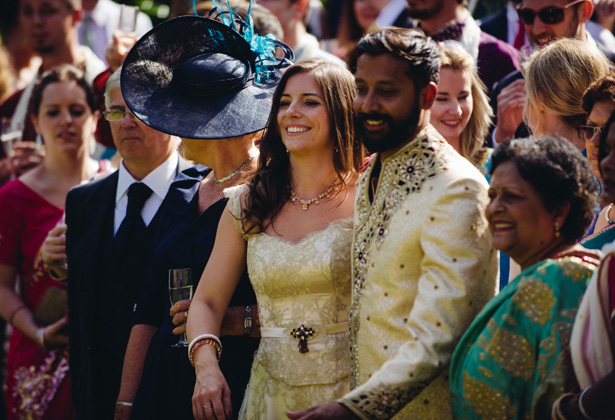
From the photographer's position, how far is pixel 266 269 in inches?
130

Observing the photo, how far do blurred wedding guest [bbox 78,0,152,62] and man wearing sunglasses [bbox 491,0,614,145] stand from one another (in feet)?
13.8

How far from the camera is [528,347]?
8.17 ft

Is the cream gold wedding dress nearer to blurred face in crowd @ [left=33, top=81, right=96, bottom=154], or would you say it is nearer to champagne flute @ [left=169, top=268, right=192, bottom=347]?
champagne flute @ [left=169, top=268, right=192, bottom=347]

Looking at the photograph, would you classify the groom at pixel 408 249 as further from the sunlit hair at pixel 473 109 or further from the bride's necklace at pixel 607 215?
the sunlit hair at pixel 473 109

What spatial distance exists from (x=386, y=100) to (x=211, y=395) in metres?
1.24

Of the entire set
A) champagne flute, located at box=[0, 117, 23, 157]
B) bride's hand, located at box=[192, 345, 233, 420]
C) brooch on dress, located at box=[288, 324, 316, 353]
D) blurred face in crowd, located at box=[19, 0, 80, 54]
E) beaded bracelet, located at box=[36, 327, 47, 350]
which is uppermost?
blurred face in crowd, located at box=[19, 0, 80, 54]

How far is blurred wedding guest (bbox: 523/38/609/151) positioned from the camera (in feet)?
11.8

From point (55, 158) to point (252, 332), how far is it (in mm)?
2524

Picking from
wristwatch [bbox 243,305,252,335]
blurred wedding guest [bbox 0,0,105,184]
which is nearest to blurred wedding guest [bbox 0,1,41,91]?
blurred wedding guest [bbox 0,0,105,184]

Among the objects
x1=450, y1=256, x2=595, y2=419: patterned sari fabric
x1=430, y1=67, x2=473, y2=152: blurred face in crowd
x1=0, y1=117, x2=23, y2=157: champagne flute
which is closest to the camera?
x1=450, y1=256, x2=595, y2=419: patterned sari fabric

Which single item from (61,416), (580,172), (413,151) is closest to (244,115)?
(413,151)

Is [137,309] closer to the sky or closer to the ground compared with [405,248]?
closer to the ground

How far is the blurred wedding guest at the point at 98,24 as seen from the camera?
768 cm

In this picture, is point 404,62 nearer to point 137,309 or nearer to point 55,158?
point 137,309
